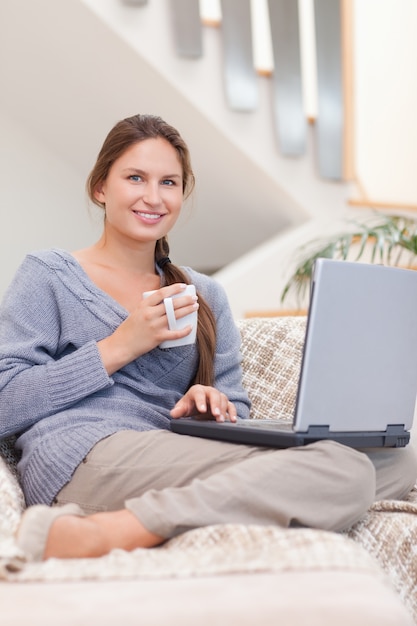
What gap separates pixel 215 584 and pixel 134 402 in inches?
28.0

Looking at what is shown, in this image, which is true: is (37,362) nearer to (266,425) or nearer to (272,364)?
(266,425)

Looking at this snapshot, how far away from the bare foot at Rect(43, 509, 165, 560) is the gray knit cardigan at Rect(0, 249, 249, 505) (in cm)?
27

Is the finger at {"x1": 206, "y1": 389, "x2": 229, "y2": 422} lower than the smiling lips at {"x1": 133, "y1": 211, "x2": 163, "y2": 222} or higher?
lower

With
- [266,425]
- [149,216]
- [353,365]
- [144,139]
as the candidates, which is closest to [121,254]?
[149,216]

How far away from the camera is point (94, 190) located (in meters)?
1.85

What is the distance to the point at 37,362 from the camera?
161 centimetres

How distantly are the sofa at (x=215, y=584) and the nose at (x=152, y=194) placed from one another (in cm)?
75

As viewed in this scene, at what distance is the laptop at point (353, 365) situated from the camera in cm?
134

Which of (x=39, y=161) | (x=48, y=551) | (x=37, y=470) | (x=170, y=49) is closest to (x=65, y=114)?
(x=39, y=161)

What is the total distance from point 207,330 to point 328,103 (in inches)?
99.0

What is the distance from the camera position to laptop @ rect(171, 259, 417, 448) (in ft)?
4.38

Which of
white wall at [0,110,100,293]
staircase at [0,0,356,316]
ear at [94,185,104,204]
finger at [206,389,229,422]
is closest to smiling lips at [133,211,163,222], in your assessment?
ear at [94,185,104,204]

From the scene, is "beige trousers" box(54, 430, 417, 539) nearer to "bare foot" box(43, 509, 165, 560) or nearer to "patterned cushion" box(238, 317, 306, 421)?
"bare foot" box(43, 509, 165, 560)

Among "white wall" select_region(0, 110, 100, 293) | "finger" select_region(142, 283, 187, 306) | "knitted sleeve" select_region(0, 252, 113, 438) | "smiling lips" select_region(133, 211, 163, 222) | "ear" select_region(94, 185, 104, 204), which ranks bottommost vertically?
"white wall" select_region(0, 110, 100, 293)
